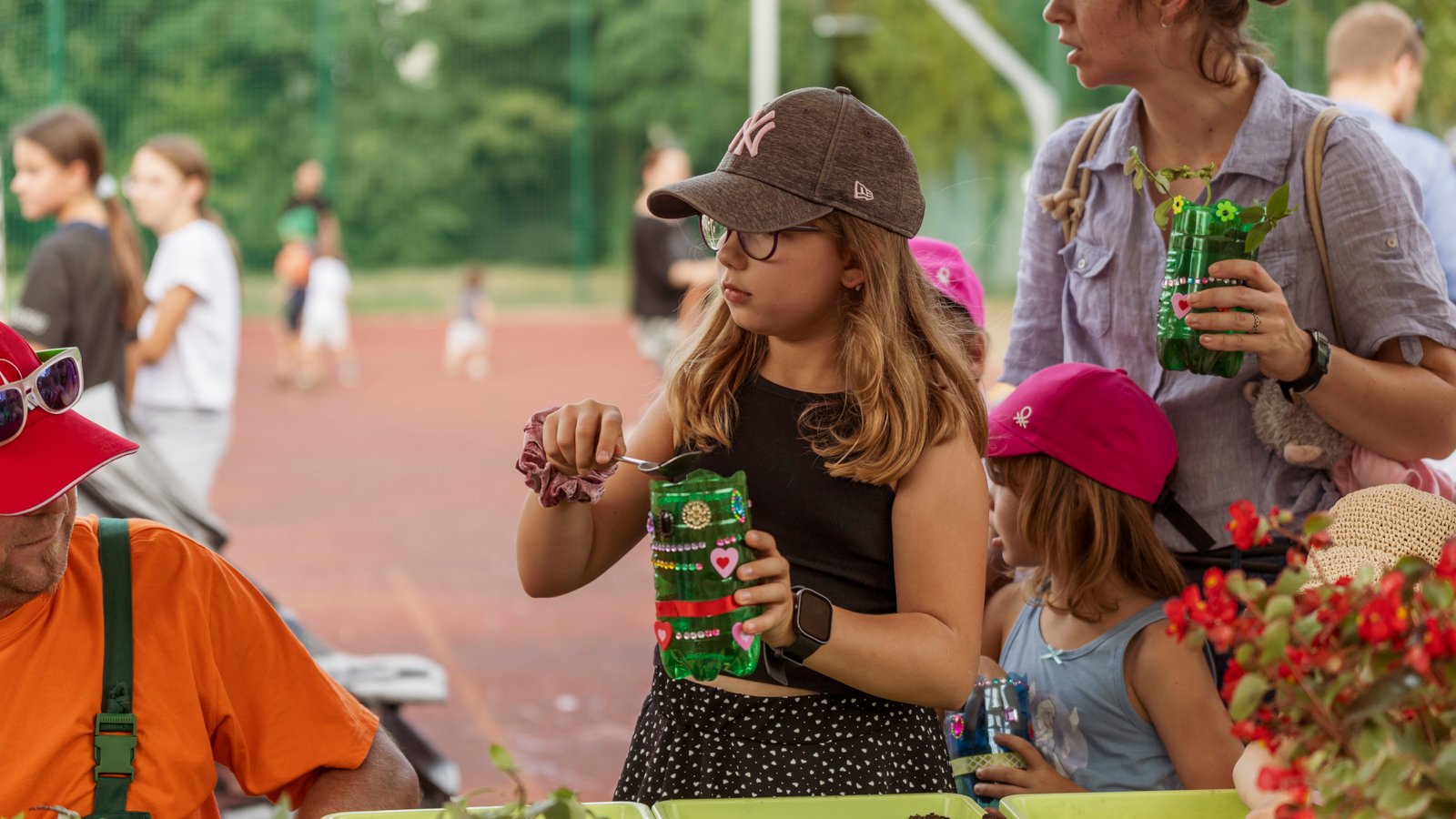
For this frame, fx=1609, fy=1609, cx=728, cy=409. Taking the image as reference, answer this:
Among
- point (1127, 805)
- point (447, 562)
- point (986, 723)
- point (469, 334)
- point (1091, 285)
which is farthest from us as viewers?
point (469, 334)

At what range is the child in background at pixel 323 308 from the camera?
623 inches

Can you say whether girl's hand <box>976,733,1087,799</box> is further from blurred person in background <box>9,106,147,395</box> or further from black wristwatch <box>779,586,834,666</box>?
blurred person in background <box>9,106,147,395</box>

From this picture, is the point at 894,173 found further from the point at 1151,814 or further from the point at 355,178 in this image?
the point at 355,178

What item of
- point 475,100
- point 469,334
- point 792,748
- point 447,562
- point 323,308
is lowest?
point 447,562

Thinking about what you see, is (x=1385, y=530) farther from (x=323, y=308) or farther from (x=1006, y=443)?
(x=323, y=308)

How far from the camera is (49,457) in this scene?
201 centimetres

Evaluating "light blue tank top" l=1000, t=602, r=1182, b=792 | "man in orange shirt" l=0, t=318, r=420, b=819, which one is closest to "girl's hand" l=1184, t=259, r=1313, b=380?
"light blue tank top" l=1000, t=602, r=1182, b=792

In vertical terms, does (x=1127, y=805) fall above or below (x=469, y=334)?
above

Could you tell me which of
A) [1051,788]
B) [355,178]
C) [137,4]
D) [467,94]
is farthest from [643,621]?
[467,94]

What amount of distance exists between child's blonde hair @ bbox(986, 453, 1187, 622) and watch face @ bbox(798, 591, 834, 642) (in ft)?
2.63

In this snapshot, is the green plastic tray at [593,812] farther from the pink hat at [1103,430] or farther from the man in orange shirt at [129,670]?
the pink hat at [1103,430]

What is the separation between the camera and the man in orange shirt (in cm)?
200

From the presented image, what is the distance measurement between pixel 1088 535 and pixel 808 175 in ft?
2.89

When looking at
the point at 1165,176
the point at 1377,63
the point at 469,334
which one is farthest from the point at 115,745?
the point at 469,334
